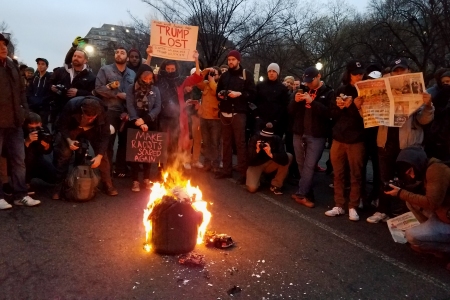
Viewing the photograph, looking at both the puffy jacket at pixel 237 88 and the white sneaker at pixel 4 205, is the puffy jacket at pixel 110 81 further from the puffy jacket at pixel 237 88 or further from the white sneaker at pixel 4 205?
the white sneaker at pixel 4 205

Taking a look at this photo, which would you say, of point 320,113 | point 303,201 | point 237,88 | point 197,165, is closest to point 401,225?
point 303,201

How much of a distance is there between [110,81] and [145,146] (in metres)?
1.46

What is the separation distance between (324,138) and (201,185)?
2415 millimetres

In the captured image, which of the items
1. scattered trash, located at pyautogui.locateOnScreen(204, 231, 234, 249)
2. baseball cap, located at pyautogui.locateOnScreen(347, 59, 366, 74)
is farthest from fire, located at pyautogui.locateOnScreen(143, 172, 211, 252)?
baseball cap, located at pyautogui.locateOnScreen(347, 59, 366, 74)

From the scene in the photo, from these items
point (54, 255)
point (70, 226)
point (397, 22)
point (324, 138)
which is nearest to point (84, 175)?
point (70, 226)

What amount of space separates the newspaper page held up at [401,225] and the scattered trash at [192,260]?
2.48m

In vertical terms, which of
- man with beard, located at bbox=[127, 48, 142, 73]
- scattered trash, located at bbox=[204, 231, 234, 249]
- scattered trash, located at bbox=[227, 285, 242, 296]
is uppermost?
man with beard, located at bbox=[127, 48, 142, 73]

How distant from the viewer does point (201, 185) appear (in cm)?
760

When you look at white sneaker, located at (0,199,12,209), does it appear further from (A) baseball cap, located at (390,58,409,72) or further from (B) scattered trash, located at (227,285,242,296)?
(A) baseball cap, located at (390,58,409,72)

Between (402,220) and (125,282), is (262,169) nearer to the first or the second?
(402,220)

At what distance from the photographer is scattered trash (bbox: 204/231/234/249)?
15.4ft

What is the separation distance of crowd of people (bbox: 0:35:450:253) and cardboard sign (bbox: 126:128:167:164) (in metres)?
0.20

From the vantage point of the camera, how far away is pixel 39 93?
841cm

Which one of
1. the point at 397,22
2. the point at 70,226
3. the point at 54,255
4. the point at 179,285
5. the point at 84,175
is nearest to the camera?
the point at 179,285
